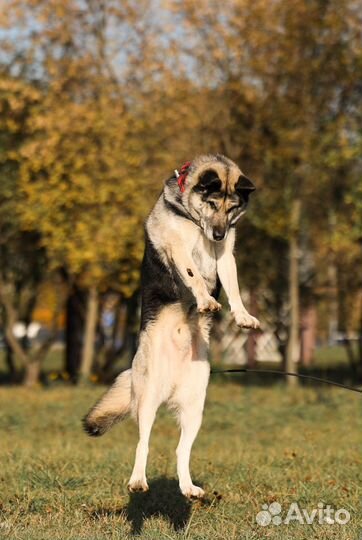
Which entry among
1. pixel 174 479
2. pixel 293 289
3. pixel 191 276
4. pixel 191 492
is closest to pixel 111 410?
pixel 191 492

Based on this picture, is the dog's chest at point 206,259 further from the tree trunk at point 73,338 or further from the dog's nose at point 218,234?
the tree trunk at point 73,338

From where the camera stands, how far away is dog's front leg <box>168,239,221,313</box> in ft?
21.2

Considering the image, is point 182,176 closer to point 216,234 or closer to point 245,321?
point 216,234

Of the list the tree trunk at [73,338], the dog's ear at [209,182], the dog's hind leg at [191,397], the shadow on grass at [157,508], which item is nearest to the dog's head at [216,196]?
the dog's ear at [209,182]

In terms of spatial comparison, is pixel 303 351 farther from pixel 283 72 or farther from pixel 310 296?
pixel 283 72

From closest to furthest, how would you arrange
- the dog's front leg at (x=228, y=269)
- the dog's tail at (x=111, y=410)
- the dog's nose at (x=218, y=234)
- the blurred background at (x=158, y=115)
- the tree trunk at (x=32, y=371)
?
the dog's nose at (x=218, y=234) → the dog's front leg at (x=228, y=269) → the dog's tail at (x=111, y=410) → the blurred background at (x=158, y=115) → the tree trunk at (x=32, y=371)

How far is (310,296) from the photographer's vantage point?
27234 millimetres

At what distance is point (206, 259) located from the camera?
686 centimetres

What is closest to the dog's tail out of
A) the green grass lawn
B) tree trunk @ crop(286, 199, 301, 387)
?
the green grass lawn

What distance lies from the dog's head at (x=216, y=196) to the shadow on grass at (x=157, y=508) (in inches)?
88.6

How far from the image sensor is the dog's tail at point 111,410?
7.20 metres

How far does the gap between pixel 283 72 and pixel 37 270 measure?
7750 mm

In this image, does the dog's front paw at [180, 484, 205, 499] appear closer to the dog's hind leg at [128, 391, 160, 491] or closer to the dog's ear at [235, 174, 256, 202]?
the dog's hind leg at [128, 391, 160, 491]

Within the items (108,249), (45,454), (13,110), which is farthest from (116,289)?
(45,454)
